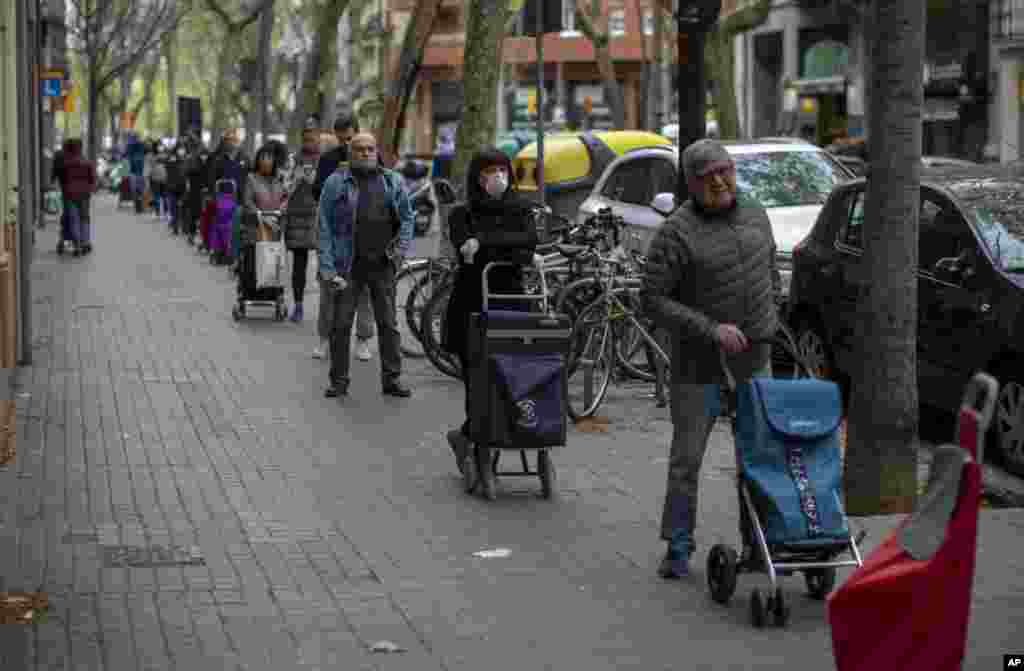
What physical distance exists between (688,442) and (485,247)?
3393 millimetres

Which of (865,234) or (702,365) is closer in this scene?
(702,365)

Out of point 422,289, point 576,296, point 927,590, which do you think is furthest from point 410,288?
point 927,590

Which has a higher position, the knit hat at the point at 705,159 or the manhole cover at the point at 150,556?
the knit hat at the point at 705,159

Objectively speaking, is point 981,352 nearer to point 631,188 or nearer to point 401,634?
point 401,634

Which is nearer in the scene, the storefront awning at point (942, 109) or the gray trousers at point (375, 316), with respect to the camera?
the gray trousers at point (375, 316)

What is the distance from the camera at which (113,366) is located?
1667 cm

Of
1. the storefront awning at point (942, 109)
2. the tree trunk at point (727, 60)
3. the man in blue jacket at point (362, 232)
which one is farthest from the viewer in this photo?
the storefront awning at point (942, 109)

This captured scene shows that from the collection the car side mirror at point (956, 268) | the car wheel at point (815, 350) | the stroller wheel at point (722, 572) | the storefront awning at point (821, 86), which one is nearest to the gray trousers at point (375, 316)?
the car wheel at point (815, 350)

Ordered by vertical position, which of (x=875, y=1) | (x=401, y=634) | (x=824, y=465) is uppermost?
(x=875, y=1)

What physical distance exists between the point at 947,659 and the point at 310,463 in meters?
6.92

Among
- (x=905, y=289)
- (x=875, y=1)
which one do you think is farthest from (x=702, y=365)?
(x=875, y=1)

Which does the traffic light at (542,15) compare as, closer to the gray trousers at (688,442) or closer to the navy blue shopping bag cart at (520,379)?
the navy blue shopping bag cart at (520,379)

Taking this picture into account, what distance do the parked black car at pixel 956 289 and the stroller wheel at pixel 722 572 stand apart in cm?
283

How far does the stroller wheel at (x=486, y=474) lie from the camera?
10.6 metres
